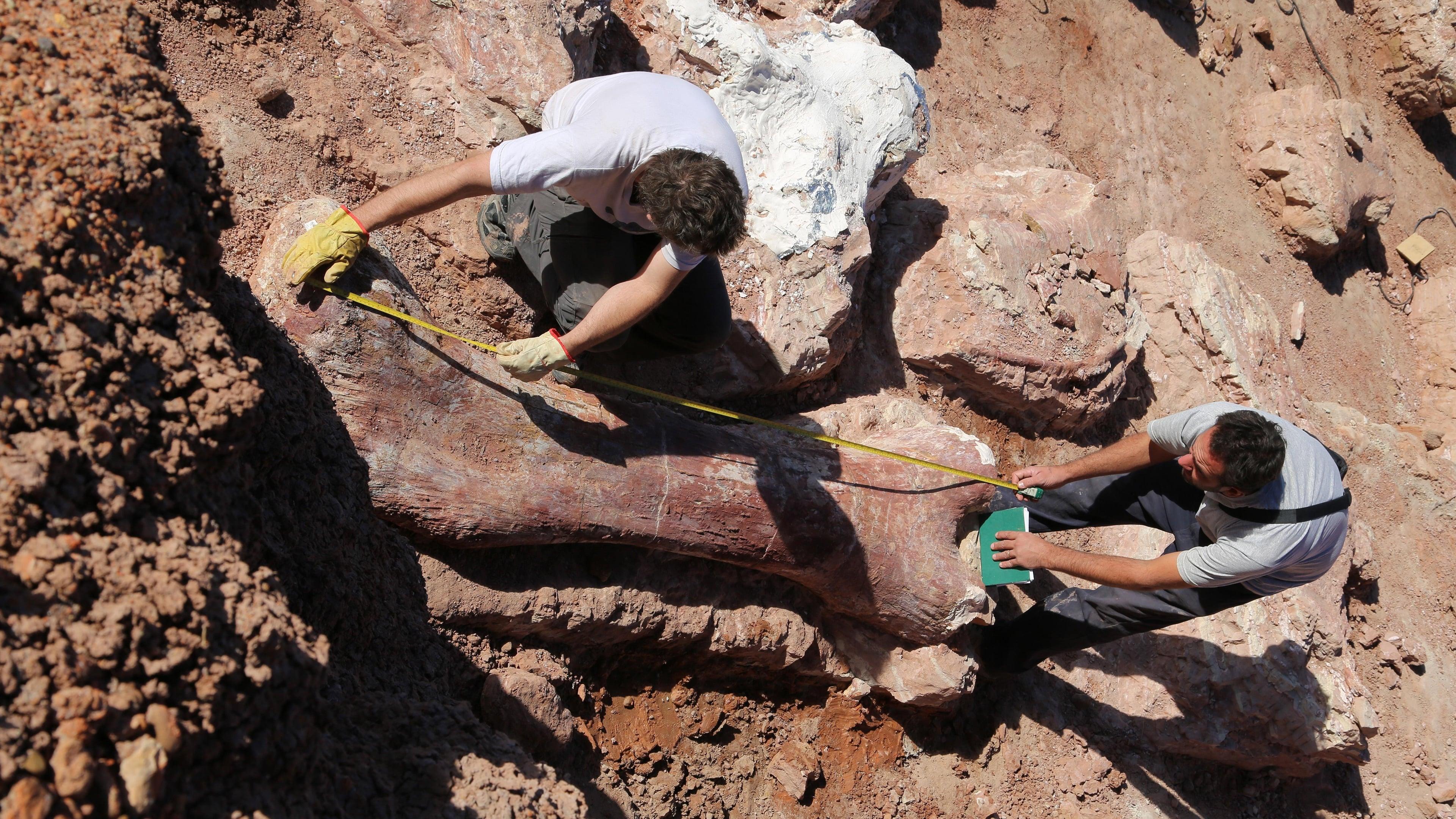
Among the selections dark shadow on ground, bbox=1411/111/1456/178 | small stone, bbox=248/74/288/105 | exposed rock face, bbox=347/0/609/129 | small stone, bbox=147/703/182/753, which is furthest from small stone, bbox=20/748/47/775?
dark shadow on ground, bbox=1411/111/1456/178

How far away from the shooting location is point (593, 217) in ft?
9.11

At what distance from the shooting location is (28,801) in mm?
1209

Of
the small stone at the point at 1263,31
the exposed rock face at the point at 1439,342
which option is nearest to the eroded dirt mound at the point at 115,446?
the small stone at the point at 1263,31

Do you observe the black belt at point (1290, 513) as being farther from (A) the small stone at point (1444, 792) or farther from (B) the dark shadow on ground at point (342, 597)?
(A) the small stone at point (1444, 792)

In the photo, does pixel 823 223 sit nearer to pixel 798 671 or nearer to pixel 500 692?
pixel 798 671

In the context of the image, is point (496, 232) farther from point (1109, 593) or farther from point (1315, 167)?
point (1315, 167)

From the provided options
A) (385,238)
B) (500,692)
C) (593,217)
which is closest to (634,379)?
(593,217)

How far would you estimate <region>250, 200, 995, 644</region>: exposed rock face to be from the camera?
94.7 inches

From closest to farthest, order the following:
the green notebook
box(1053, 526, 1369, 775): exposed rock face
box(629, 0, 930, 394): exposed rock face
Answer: the green notebook → box(629, 0, 930, 394): exposed rock face → box(1053, 526, 1369, 775): exposed rock face

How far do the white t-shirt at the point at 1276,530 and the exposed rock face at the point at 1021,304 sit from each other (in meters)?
1.02

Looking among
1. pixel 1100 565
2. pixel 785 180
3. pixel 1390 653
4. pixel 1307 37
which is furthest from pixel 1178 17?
pixel 1100 565

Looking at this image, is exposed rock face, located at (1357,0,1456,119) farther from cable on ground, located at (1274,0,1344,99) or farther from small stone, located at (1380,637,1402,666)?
small stone, located at (1380,637,1402,666)

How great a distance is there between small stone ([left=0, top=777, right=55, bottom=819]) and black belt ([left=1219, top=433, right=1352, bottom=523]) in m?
3.02

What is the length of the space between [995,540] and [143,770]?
277 cm
